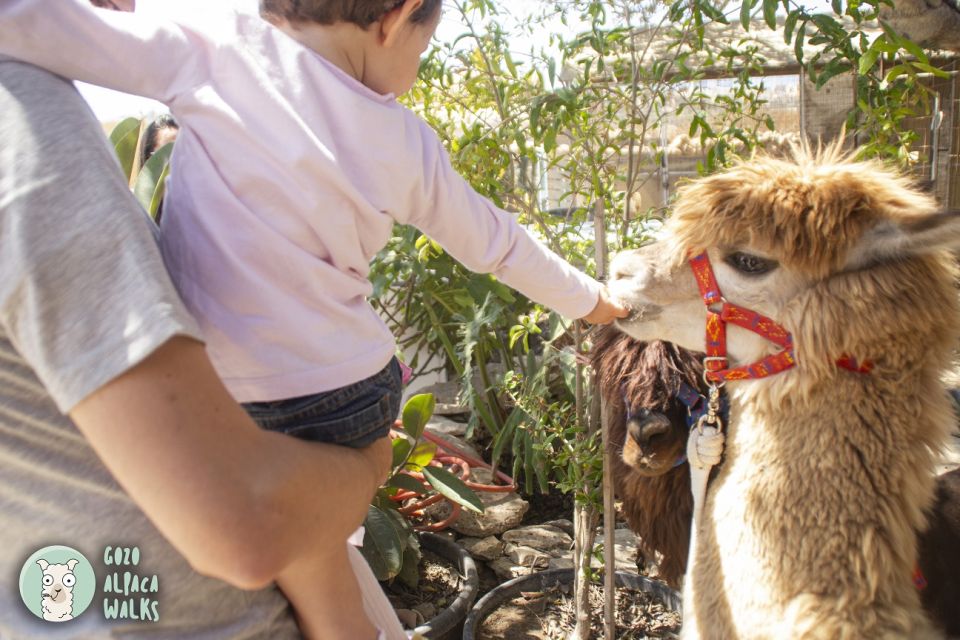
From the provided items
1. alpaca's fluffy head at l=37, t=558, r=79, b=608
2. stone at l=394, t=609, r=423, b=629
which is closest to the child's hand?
alpaca's fluffy head at l=37, t=558, r=79, b=608

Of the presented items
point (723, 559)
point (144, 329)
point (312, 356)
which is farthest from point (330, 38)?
point (723, 559)

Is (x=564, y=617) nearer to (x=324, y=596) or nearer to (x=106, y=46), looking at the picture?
(x=324, y=596)

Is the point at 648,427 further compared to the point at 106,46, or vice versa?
the point at 648,427

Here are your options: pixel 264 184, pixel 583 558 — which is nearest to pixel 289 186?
pixel 264 184

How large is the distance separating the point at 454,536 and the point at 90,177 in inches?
129

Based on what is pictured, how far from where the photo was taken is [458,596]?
2.97 metres

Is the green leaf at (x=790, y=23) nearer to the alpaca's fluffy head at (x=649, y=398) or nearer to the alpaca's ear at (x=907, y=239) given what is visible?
the alpaca's ear at (x=907, y=239)

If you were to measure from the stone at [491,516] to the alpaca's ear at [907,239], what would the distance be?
2367mm

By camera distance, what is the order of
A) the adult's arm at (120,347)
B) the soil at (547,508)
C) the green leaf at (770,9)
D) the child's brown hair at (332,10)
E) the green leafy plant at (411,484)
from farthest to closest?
1. the soil at (547,508)
2. the green leafy plant at (411,484)
3. the green leaf at (770,9)
4. the child's brown hair at (332,10)
5. the adult's arm at (120,347)

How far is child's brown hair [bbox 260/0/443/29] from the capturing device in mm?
1100

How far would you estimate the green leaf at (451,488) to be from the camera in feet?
9.87

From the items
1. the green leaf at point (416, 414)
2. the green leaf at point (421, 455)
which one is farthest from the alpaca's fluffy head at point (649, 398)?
the green leaf at point (421, 455)

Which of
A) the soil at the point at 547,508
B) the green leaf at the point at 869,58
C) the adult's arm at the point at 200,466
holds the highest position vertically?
the green leaf at the point at 869,58

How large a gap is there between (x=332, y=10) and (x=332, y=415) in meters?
0.59
